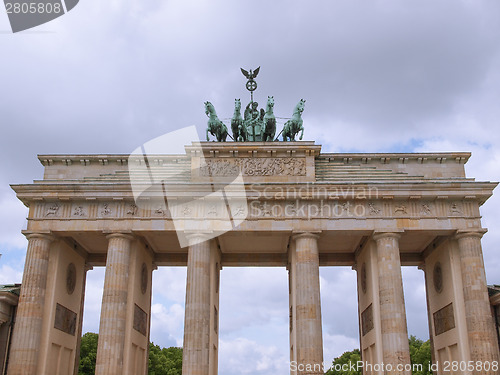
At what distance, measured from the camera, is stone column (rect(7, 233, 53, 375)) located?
27281 millimetres

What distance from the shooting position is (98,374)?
88.8 ft

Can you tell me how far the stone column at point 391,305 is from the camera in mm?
27109

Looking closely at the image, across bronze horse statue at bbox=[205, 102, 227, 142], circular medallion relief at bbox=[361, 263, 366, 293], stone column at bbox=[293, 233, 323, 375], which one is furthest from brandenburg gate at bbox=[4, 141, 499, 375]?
bronze horse statue at bbox=[205, 102, 227, 142]

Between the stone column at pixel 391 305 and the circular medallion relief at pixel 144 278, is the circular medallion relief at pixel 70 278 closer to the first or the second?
the circular medallion relief at pixel 144 278

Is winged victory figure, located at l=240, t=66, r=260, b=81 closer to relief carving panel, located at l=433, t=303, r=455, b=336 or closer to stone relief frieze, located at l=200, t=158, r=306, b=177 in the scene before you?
stone relief frieze, located at l=200, t=158, r=306, b=177

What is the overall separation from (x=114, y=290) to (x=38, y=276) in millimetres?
4131

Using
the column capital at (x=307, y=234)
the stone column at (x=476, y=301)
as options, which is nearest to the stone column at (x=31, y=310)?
the column capital at (x=307, y=234)

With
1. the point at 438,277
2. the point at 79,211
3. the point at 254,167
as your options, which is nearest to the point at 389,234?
the point at 438,277

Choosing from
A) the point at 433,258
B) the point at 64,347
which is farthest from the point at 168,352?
the point at 433,258

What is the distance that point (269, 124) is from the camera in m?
33.1

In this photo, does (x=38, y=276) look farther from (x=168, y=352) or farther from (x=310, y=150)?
(x=168, y=352)

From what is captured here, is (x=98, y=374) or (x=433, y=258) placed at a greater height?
(x=433, y=258)

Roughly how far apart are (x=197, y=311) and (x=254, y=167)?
8.67 metres

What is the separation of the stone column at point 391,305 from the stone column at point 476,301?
330 cm
